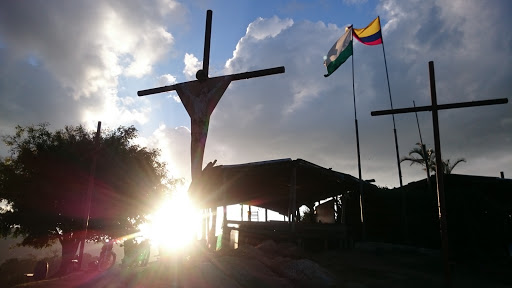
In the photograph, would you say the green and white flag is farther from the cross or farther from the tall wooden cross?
the tall wooden cross

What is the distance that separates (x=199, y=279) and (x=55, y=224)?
67.6 ft

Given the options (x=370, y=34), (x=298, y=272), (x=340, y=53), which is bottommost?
(x=298, y=272)

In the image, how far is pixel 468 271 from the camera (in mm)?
13664

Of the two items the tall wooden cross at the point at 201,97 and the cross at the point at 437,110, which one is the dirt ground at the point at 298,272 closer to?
the tall wooden cross at the point at 201,97

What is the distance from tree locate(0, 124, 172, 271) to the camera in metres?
23.6

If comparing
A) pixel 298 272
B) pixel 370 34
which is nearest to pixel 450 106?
pixel 298 272

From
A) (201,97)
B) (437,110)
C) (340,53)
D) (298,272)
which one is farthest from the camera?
(340,53)

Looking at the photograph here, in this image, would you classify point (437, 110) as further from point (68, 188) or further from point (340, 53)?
point (68, 188)

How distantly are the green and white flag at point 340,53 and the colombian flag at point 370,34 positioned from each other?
60 centimetres

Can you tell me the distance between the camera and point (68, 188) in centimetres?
2392

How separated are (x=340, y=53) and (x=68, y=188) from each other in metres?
20.9

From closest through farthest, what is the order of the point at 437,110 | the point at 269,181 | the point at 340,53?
the point at 437,110 → the point at 269,181 → the point at 340,53

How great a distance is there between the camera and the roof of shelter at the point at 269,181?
1525cm

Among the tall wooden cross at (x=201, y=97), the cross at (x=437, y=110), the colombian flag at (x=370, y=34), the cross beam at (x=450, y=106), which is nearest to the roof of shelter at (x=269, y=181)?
the tall wooden cross at (x=201, y=97)
